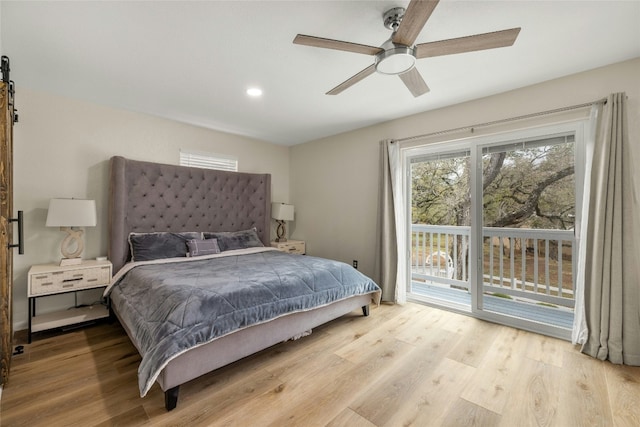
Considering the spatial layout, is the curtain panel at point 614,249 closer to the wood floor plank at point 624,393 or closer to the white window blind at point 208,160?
the wood floor plank at point 624,393

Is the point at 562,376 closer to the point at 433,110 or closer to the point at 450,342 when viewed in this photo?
the point at 450,342

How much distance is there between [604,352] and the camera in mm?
2244

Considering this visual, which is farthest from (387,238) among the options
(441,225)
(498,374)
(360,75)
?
(360,75)

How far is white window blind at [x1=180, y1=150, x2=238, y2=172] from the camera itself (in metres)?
4.00

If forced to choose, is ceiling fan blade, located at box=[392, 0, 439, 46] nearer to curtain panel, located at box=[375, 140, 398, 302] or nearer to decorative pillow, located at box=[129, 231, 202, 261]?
curtain panel, located at box=[375, 140, 398, 302]

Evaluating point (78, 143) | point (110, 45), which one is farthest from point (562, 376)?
point (78, 143)

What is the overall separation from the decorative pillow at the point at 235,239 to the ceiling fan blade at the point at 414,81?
2.90m

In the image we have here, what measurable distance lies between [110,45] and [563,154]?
414 cm

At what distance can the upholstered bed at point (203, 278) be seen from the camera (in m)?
1.79

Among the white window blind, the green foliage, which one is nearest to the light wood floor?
the green foliage

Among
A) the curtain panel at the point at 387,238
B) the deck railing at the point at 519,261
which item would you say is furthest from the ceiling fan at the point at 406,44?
the deck railing at the point at 519,261

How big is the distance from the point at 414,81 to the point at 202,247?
9.73 ft

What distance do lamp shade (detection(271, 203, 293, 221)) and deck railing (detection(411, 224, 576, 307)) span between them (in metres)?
2.25

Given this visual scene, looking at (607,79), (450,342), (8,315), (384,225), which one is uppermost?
(607,79)
